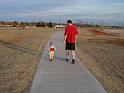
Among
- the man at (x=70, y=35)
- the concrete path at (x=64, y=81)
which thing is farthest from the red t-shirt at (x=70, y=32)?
the concrete path at (x=64, y=81)

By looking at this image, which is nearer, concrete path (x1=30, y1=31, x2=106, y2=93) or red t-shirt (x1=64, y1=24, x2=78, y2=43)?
concrete path (x1=30, y1=31, x2=106, y2=93)

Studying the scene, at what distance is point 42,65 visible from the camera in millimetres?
13383

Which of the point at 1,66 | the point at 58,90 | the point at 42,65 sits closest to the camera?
the point at 58,90

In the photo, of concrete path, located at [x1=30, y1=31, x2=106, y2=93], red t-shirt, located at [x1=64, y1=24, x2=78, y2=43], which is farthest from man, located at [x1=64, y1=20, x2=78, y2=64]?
concrete path, located at [x1=30, y1=31, x2=106, y2=93]

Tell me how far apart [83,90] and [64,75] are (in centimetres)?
231

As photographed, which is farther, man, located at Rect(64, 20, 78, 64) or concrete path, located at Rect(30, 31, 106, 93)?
man, located at Rect(64, 20, 78, 64)

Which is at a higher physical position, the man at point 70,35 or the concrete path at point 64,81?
the man at point 70,35

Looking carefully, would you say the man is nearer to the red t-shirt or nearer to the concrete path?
the red t-shirt

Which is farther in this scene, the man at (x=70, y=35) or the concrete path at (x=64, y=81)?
the man at (x=70, y=35)

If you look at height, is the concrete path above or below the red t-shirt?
below

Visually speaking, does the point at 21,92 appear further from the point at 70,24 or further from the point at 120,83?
the point at 70,24

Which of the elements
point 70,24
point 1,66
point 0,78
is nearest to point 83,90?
point 0,78

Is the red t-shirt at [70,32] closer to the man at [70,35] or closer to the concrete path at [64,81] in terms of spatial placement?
the man at [70,35]

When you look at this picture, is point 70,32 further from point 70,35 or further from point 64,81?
point 64,81
